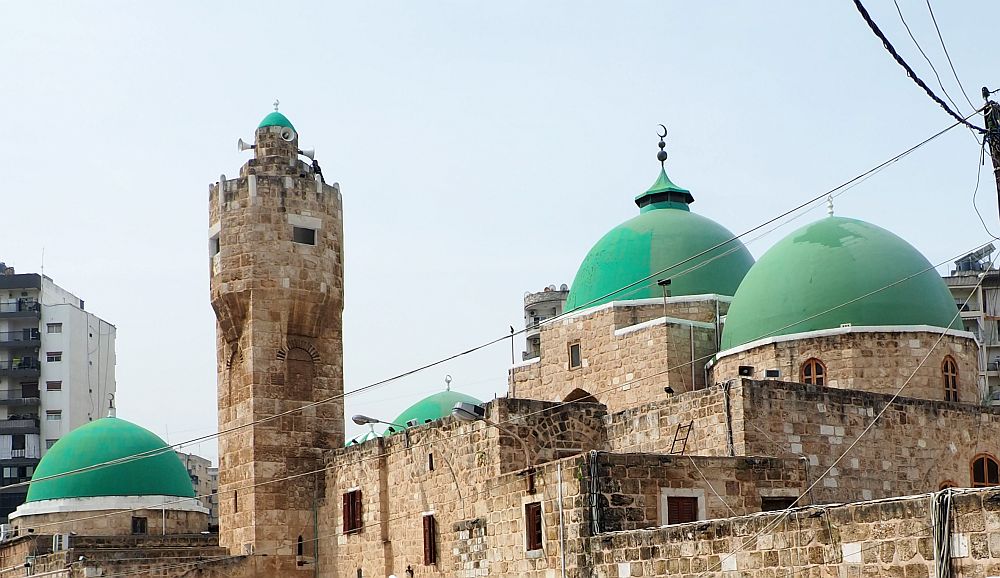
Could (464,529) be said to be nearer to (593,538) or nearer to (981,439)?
(593,538)

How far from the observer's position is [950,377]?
859 inches

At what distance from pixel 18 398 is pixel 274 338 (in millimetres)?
32369

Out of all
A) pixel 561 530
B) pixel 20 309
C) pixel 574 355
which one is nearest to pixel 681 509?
pixel 561 530

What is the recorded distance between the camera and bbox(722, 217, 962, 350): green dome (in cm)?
2152

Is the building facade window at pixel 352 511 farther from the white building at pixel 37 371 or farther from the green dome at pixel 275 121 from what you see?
the white building at pixel 37 371

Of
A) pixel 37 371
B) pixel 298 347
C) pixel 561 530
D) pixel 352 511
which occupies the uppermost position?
pixel 37 371

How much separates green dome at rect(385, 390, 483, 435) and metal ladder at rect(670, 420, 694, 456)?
11.1 metres

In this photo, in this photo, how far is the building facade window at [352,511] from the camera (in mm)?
22570

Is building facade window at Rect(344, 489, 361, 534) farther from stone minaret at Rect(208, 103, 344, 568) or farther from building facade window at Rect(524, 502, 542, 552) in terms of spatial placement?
building facade window at Rect(524, 502, 542, 552)

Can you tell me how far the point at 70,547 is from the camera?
81.2 ft

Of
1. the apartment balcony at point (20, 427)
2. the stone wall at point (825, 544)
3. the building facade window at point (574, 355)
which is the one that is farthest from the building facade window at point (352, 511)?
the apartment balcony at point (20, 427)

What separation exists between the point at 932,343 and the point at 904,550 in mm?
11718

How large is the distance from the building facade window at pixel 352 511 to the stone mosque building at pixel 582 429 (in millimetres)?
47

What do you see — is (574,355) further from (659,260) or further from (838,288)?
(838,288)
